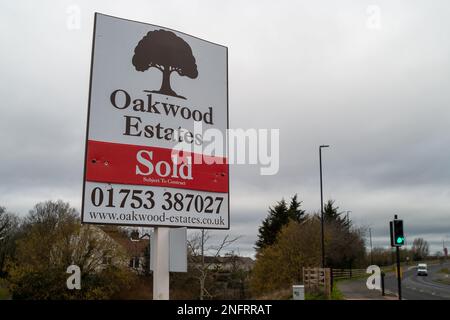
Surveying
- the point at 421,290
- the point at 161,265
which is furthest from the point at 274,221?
the point at 161,265

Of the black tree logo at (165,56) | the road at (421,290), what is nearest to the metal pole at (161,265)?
the black tree logo at (165,56)

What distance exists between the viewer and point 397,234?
1591 centimetres

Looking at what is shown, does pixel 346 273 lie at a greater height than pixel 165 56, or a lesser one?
lesser

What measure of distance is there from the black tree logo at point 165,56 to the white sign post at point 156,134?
Answer: 0.02 metres

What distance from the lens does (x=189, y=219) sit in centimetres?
718

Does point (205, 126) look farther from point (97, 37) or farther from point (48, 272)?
point (48, 272)

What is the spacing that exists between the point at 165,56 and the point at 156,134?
1276 mm

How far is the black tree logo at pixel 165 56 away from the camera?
23.2 feet

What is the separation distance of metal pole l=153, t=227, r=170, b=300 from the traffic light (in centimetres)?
1104

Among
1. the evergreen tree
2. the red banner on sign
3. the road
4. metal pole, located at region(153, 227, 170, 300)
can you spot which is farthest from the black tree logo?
the evergreen tree

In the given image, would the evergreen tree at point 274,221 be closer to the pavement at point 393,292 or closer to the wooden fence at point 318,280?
the pavement at point 393,292

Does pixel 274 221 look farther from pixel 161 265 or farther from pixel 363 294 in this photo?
pixel 161 265

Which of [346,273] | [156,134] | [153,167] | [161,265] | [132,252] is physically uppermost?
[156,134]

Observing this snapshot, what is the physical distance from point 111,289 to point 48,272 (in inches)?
193
